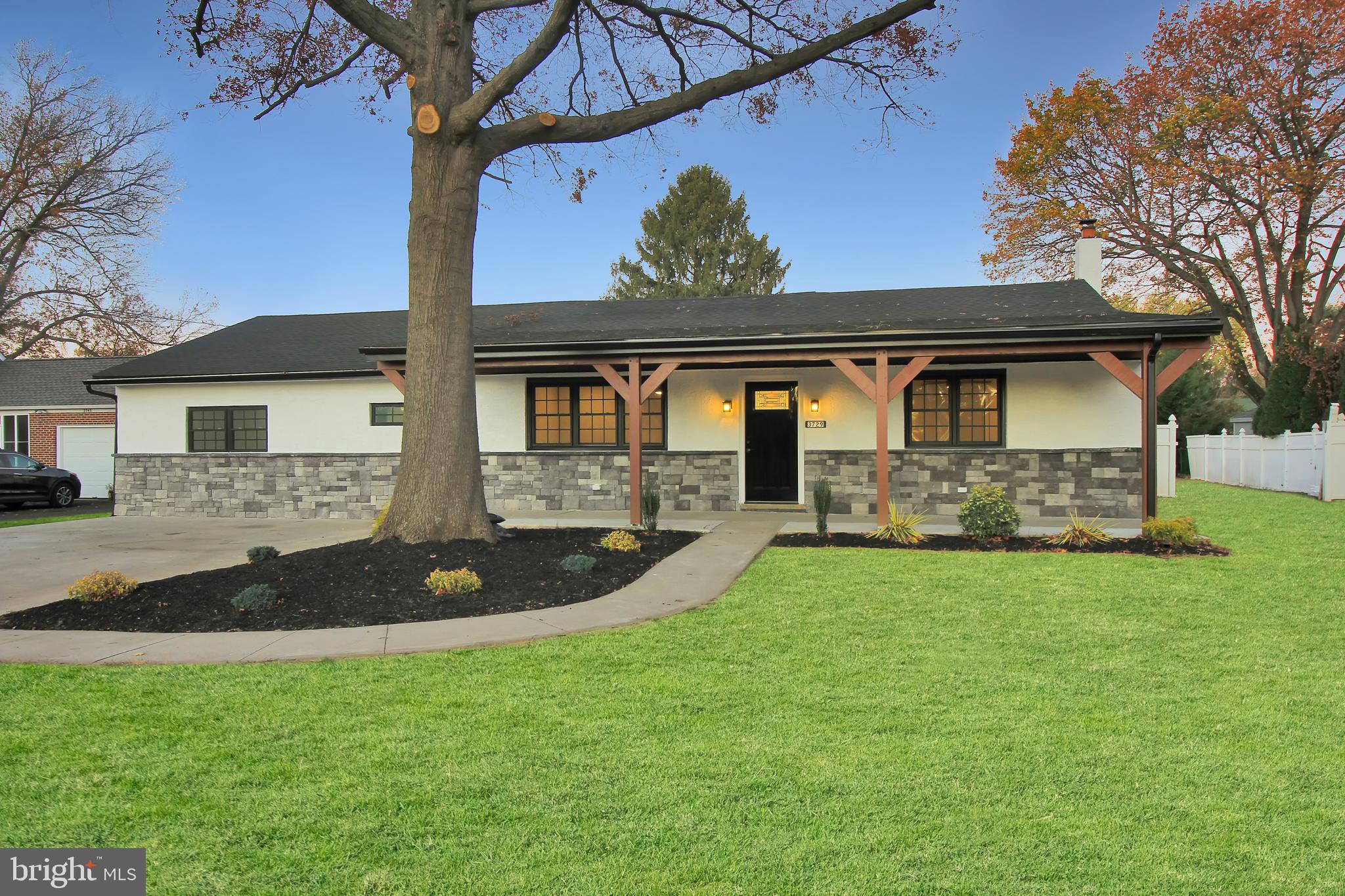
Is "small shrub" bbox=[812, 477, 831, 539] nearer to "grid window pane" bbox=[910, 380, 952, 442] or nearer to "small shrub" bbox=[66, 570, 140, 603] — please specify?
"grid window pane" bbox=[910, 380, 952, 442]

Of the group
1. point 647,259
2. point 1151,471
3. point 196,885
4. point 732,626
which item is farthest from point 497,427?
point 647,259

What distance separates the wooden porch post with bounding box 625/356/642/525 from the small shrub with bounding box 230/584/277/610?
A: 19.1 feet

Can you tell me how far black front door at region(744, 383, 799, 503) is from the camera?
43.4 ft

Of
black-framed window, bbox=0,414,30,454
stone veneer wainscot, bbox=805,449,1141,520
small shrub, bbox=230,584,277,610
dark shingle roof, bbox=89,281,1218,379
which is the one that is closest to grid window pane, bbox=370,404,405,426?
dark shingle roof, bbox=89,281,1218,379

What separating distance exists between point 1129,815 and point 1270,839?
0.42m

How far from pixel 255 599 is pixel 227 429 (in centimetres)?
1025

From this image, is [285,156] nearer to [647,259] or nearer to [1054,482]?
[1054,482]

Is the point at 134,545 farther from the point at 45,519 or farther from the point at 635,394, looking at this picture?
the point at 635,394

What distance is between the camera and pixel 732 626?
5680 mm

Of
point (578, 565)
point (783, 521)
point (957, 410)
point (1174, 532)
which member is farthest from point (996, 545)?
point (578, 565)

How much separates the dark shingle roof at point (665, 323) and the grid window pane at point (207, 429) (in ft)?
2.67

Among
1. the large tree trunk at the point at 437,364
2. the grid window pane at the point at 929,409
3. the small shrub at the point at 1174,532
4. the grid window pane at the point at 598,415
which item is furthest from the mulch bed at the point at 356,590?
the small shrub at the point at 1174,532

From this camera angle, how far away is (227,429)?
582 inches

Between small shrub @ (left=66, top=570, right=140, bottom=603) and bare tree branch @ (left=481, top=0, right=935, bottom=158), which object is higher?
→ bare tree branch @ (left=481, top=0, right=935, bottom=158)
